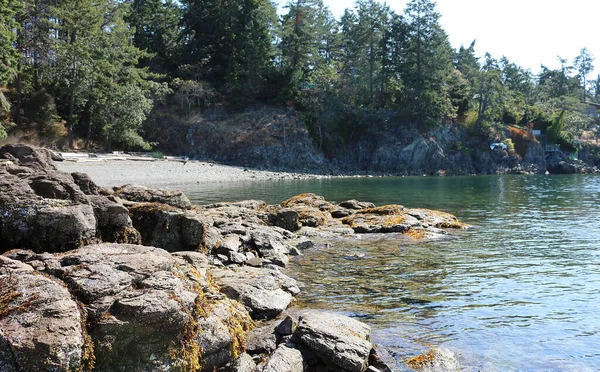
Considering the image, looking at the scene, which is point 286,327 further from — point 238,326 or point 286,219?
point 286,219

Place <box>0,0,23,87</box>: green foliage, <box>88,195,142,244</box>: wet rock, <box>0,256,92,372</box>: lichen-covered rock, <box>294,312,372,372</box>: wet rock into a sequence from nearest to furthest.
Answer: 1. <box>0,256,92,372</box>: lichen-covered rock
2. <box>294,312,372,372</box>: wet rock
3. <box>88,195,142,244</box>: wet rock
4. <box>0,0,23,87</box>: green foliage

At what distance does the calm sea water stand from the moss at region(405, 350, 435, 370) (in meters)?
0.16

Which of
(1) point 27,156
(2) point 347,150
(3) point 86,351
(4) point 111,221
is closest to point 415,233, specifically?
(4) point 111,221

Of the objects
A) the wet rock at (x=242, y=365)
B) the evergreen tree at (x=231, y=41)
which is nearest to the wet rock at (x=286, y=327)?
the wet rock at (x=242, y=365)

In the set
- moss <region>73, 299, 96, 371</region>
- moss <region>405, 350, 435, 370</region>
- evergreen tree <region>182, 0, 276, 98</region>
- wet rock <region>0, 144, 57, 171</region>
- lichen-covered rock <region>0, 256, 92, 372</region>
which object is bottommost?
moss <region>405, 350, 435, 370</region>

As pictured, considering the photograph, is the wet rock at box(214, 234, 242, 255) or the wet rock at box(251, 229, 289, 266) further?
the wet rock at box(251, 229, 289, 266)

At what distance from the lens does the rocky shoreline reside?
16.8 feet

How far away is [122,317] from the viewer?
219 inches

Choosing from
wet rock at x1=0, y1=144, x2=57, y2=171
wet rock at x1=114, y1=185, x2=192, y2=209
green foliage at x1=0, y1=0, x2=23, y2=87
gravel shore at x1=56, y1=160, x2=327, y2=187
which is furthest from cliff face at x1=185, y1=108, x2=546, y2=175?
wet rock at x1=0, y1=144, x2=57, y2=171

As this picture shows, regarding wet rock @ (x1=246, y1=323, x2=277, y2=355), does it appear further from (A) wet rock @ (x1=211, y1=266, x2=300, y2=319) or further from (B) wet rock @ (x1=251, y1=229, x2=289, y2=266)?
(B) wet rock @ (x1=251, y1=229, x2=289, y2=266)

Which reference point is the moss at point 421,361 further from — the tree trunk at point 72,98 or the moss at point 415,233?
the tree trunk at point 72,98

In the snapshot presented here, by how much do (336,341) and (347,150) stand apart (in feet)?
222

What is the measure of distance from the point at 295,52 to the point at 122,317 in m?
71.9

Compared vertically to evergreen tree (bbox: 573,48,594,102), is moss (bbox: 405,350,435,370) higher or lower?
lower
